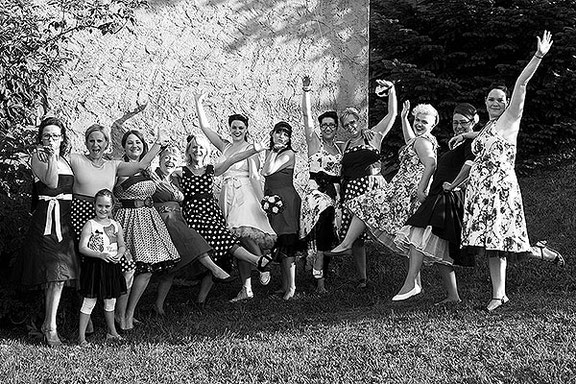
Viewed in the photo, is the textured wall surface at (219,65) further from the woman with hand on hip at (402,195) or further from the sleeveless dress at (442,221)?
the sleeveless dress at (442,221)

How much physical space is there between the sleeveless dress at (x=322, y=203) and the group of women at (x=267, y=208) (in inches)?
0.5

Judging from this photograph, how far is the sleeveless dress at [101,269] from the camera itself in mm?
5934

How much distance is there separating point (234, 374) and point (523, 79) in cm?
301

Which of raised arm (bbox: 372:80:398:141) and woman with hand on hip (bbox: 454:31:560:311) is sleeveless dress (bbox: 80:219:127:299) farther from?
raised arm (bbox: 372:80:398:141)

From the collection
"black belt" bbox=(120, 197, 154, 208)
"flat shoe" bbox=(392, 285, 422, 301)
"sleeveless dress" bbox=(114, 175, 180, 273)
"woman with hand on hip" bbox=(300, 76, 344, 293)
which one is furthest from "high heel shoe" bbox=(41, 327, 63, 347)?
"flat shoe" bbox=(392, 285, 422, 301)

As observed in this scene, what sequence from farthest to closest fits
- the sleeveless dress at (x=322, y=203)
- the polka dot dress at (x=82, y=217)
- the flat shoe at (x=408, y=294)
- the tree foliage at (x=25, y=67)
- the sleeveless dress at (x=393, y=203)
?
the sleeveless dress at (x=322, y=203) → the sleeveless dress at (x=393, y=203) → the flat shoe at (x=408, y=294) → the tree foliage at (x=25, y=67) → the polka dot dress at (x=82, y=217)

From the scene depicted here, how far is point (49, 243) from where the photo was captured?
233 inches

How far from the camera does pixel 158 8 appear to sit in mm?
7980

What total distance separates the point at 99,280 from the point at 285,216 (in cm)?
195

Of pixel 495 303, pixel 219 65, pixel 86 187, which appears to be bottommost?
pixel 495 303

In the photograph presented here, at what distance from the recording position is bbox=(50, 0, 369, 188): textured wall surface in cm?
764

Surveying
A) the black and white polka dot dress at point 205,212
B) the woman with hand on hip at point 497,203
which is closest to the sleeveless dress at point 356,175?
the black and white polka dot dress at point 205,212

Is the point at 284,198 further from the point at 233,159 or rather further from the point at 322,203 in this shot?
the point at 233,159

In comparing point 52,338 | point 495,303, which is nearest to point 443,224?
point 495,303
